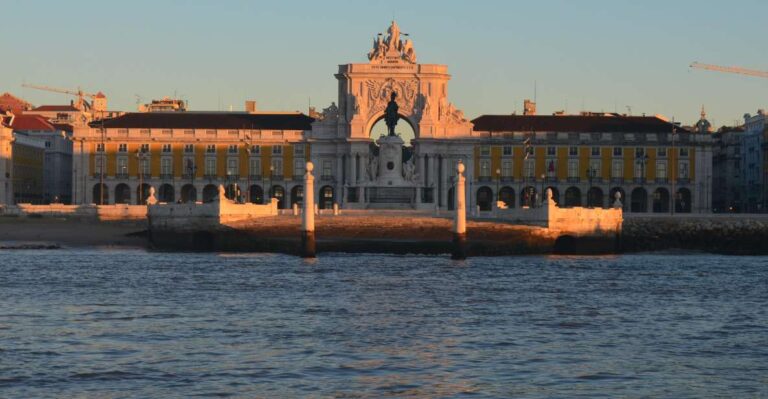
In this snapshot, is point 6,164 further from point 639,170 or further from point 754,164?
point 754,164

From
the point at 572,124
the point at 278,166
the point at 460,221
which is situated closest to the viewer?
the point at 460,221

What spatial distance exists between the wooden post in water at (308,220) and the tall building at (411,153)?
6374 centimetres

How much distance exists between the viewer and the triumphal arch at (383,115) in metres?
150

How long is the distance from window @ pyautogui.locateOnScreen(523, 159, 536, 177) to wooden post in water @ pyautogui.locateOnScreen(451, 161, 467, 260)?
68448 millimetres

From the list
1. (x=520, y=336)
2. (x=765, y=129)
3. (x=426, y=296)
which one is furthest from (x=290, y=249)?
(x=765, y=129)

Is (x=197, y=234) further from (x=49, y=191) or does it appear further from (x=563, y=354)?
(x=49, y=191)

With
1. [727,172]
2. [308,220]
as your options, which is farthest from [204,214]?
[727,172]

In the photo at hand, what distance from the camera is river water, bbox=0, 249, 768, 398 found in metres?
36.7

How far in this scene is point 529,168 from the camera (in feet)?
504

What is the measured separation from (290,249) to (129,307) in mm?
40423

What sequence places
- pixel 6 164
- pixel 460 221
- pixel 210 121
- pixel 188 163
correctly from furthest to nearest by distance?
pixel 210 121 < pixel 6 164 < pixel 188 163 < pixel 460 221

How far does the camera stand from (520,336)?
45.4 meters

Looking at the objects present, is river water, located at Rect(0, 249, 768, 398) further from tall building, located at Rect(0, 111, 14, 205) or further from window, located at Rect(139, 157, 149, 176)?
tall building, located at Rect(0, 111, 14, 205)

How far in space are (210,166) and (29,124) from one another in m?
32.3
